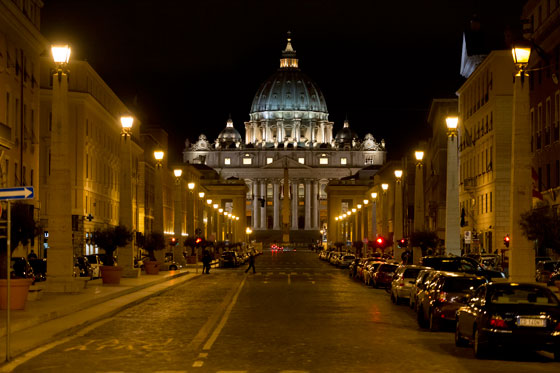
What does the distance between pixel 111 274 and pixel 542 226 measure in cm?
1934

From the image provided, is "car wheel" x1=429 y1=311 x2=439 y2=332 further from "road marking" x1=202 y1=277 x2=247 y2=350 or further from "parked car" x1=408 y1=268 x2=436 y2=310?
"road marking" x1=202 y1=277 x2=247 y2=350

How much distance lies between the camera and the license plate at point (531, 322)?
16438 millimetres

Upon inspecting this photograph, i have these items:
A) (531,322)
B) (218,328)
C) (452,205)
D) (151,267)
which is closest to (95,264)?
(151,267)

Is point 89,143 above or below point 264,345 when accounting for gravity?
above

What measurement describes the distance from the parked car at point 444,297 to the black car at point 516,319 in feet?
13.4

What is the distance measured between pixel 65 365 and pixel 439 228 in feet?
247

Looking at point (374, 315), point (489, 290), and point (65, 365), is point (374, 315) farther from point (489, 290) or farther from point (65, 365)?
point (65, 365)

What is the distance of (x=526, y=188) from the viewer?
2494 centimetres

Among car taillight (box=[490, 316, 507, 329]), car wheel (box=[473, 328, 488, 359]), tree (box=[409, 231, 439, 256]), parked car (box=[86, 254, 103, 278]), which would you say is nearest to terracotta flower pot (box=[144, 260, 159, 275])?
parked car (box=[86, 254, 103, 278])

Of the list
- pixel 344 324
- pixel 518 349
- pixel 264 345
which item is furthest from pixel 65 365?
pixel 344 324

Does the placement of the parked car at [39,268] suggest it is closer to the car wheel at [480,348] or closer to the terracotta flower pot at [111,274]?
the terracotta flower pot at [111,274]

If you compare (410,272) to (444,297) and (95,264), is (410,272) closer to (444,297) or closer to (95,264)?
(444,297)

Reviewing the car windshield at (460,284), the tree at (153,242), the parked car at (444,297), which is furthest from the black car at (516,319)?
the tree at (153,242)

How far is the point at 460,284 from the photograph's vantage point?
22.5 meters
